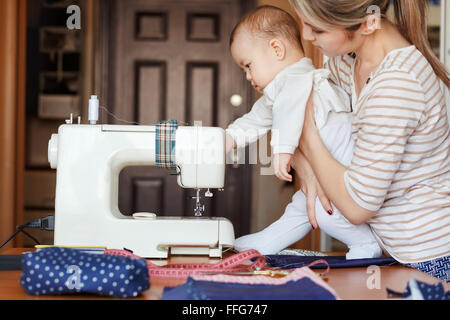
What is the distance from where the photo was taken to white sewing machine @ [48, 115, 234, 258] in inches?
54.8

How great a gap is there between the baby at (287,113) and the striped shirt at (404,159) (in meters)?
0.08

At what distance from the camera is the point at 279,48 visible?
1.51m

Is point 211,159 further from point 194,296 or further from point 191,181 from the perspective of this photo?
point 194,296

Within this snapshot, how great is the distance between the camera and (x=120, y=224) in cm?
140

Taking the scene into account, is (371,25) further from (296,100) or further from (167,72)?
(167,72)

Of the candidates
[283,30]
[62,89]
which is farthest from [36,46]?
[283,30]

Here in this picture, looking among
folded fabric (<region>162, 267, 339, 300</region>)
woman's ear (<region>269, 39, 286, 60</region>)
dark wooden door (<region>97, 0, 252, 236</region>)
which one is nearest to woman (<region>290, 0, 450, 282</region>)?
woman's ear (<region>269, 39, 286, 60</region>)

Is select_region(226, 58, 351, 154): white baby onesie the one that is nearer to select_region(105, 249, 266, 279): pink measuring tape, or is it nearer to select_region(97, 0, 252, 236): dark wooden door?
select_region(105, 249, 266, 279): pink measuring tape

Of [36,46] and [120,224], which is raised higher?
[36,46]

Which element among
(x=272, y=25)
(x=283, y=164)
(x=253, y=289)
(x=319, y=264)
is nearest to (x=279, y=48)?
(x=272, y=25)

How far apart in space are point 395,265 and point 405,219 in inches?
4.8

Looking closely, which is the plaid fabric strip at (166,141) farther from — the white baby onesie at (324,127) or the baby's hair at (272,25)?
the baby's hair at (272,25)

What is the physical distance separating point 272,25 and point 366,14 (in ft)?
1.09

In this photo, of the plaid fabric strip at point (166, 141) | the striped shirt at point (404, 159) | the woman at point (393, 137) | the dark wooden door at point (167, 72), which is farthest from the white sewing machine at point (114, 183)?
the dark wooden door at point (167, 72)
